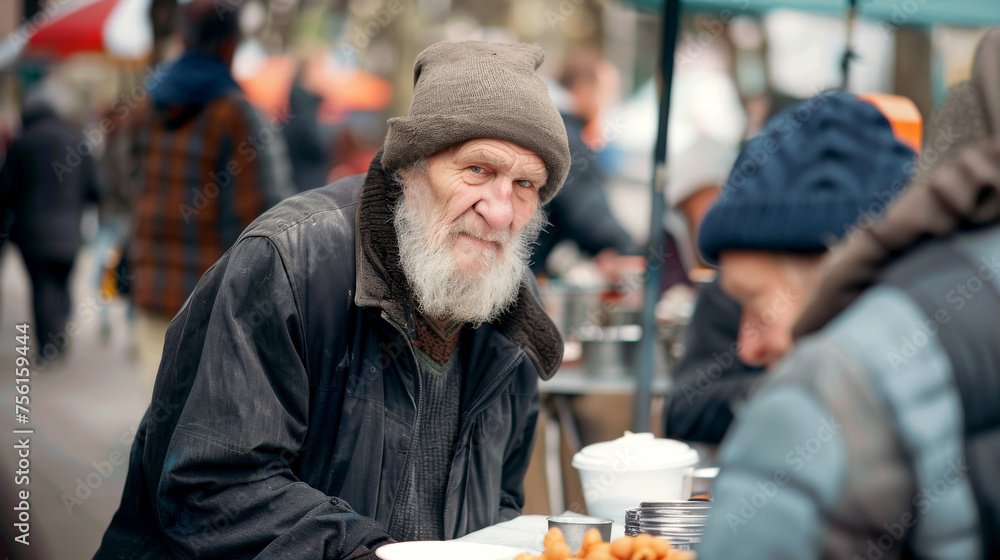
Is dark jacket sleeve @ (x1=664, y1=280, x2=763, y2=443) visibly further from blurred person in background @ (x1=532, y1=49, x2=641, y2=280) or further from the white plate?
the white plate

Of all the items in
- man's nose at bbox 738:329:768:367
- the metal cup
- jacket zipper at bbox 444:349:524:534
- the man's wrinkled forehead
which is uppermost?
the man's wrinkled forehead

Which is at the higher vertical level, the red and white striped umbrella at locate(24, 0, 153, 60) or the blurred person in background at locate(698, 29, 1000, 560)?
the red and white striped umbrella at locate(24, 0, 153, 60)

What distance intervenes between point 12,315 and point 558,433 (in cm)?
926

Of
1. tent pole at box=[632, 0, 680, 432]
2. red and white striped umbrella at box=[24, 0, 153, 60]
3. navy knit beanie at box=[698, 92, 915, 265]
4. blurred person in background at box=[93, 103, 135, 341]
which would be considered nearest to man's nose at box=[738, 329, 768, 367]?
navy knit beanie at box=[698, 92, 915, 265]

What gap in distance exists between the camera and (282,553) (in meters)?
2.06

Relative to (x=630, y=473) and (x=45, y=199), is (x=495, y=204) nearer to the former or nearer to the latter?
(x=630, y=473)

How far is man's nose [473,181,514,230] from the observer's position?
8.24ft

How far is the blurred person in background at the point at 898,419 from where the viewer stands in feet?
3.57

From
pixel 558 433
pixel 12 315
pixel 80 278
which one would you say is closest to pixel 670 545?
pixel 558 433

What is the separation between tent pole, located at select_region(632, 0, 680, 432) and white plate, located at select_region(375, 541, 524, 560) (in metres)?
2.48

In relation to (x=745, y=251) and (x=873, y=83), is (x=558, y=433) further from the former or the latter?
(x=873, y=83)

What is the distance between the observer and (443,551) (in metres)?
1.95

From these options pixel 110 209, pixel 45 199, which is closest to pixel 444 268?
pixel 45 199

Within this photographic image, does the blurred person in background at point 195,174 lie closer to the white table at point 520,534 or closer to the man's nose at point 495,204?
the man's nose at point 495,204
